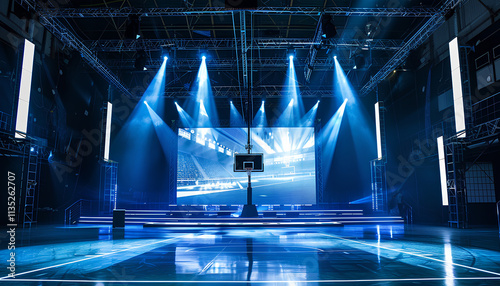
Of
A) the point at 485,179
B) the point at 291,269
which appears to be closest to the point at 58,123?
the point at 291,269

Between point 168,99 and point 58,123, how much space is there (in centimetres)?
741

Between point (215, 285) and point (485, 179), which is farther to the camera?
point (485, 179)

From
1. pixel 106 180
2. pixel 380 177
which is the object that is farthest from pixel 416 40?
→ pixel 106 180

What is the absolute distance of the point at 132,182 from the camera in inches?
841

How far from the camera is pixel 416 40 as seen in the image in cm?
1455

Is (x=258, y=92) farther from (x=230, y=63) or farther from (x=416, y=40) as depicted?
(x=416, y=40)

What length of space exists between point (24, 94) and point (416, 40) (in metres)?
16.0

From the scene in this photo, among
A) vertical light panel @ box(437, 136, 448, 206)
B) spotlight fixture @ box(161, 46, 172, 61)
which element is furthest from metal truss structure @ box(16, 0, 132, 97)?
vertical light panel @ box(437, 136, 448, 206)

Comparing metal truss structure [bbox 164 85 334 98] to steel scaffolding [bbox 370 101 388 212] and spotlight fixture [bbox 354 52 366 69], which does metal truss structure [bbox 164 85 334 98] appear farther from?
spotlight fixture [bbox 354 52 366 69]

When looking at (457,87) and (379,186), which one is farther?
(379,186)

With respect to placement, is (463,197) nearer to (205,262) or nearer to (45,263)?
(205,262)

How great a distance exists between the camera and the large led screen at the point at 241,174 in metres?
20.3

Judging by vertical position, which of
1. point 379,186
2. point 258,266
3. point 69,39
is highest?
point 69,39

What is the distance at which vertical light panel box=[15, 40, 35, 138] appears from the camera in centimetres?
1234
